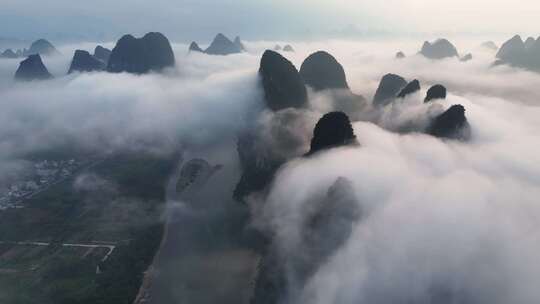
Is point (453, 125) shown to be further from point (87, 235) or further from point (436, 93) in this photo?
point (87, 235)

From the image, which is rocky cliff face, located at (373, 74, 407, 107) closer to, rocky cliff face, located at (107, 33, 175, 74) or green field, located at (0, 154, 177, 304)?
green field, located at (0, 154, 177, 304)

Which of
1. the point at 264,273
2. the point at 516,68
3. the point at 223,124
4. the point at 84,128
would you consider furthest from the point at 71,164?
the point at 516,68

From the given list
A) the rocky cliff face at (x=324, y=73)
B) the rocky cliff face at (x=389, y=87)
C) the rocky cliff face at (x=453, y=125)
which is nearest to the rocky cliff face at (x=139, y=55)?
the rocky cliff face at (x=324, y=73)

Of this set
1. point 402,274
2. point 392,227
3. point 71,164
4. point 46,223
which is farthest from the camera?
point 71,164

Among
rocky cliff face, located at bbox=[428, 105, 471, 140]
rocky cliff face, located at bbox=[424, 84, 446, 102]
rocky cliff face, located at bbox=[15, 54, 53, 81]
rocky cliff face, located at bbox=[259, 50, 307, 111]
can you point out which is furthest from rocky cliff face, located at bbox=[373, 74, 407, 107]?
rocky cliff face, located at bbox=[15, 54, 53, 81]

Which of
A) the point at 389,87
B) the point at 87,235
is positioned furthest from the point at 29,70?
the point at 389,87

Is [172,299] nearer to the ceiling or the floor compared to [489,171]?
nearer to the floor

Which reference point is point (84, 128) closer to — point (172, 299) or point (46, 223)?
point (46, 223)
